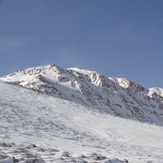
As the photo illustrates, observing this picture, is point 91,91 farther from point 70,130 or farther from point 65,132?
point 65,132

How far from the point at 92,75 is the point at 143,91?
45795mm

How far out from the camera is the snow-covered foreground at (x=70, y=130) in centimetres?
1263

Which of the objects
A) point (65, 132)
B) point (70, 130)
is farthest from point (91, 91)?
point (65, 132)

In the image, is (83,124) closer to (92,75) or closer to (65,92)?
(65,92)

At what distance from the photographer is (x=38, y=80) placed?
96562 mm

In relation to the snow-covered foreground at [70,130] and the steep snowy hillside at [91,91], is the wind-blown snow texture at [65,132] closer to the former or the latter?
the snow-covered foreground at [70,130]

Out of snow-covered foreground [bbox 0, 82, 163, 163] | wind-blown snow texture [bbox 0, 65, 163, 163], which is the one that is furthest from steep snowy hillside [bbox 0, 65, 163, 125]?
snow-covered foreground [bbox 0, 82, 163, 163]

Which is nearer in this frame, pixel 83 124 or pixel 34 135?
pixel 34 135

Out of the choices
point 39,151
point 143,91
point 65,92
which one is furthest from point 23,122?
point 143,91

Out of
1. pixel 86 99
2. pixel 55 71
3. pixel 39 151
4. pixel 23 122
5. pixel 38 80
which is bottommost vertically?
pixel 39 151

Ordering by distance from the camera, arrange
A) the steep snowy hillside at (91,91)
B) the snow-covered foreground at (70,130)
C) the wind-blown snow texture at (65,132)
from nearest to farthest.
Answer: the wind-blown snow texture at (65,132) → the snow-covered foreground at (70,130) → the steep snowy hillside at (91,91)

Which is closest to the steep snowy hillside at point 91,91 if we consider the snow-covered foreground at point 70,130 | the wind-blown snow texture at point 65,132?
the wind-blown snow texture at point 65,132

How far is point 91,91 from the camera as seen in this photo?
112m

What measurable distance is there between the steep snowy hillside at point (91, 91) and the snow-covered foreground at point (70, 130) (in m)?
59.4
